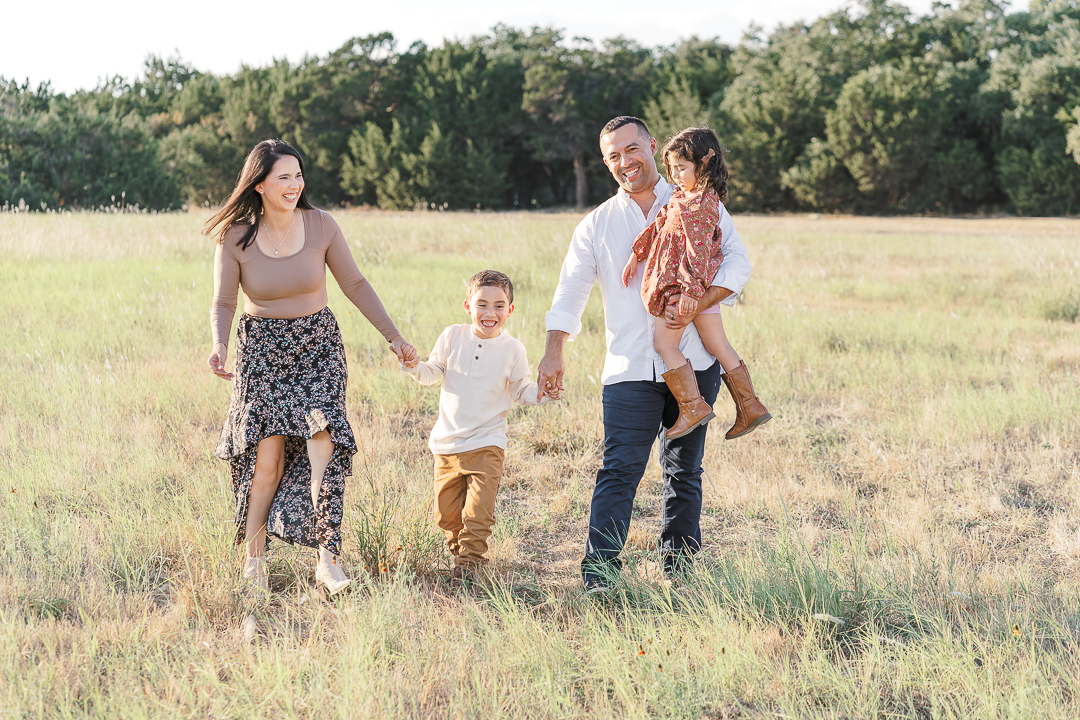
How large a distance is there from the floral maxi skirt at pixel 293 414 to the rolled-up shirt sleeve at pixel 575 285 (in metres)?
0.99

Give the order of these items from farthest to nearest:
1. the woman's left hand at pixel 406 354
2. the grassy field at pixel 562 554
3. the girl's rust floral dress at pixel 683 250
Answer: the woman's left hand at pixel 406 354 < the girl's rust floral dress at pixel 683 250 < the grassy field at pixel 562 554

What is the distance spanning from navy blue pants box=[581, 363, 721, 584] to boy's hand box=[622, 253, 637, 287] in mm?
429

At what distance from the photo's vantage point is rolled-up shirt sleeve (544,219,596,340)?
338 cm

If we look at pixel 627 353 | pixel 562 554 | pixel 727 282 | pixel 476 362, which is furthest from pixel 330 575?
pixel 727 282

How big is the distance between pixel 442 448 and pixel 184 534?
50.2 inches

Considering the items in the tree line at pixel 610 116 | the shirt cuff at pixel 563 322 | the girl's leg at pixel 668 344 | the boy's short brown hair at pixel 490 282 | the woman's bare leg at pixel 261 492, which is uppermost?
the tree line at pixel 610 116

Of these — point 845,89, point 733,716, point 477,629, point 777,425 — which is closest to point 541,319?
point 777,425

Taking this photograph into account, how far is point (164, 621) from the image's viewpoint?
298 centimetres

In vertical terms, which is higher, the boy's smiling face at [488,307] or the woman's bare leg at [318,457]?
the boy's smiling face at [488,307]

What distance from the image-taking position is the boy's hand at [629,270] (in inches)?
128

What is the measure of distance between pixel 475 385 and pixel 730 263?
120 centimetres

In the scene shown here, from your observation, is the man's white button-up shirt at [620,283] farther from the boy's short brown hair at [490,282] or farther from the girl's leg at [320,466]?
the girl's leg at [320,466]

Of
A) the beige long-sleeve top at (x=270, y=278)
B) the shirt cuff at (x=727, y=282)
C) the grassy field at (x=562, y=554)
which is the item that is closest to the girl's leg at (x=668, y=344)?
the shirt cuff at (x=727, y=282)

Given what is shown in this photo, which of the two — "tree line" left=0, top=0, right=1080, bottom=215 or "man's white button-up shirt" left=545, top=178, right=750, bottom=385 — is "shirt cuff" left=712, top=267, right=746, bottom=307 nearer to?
"man's white button-up shirt" left=545, top=178, right=750, bottom=385
